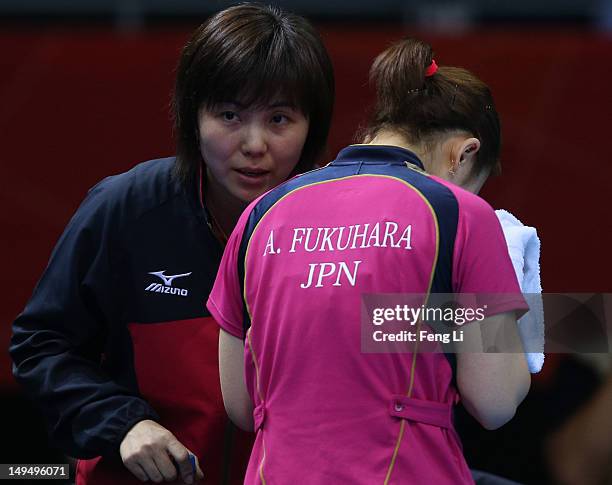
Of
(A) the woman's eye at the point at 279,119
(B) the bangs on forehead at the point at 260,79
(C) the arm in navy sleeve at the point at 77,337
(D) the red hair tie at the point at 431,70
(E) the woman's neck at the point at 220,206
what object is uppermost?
(D) the red hair tie at the point at 431,70

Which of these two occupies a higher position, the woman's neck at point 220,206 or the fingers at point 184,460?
the woman's neck at point 220,206

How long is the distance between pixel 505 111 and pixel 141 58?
1.03 meters

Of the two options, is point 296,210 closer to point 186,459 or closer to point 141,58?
point 186,459

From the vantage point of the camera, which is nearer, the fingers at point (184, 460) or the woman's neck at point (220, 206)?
the fingers at point (184, 460)

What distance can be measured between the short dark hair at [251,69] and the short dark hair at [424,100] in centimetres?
18

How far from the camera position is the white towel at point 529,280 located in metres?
1.46

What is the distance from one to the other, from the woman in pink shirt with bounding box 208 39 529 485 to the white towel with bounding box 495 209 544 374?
0.10 m

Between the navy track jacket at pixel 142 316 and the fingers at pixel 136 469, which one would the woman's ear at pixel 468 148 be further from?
the fingers at pixel 136 469

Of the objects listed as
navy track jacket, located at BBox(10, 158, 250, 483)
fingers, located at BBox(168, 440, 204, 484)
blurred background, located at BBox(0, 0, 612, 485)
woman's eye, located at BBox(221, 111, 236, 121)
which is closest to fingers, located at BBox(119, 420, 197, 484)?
fingers, located at BBox(168, 440, 204, 484)

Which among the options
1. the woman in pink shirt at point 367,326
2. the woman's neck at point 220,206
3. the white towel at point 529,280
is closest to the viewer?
the woman in pink shirt at point 367,326

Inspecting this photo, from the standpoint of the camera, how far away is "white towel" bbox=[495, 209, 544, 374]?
146 cm

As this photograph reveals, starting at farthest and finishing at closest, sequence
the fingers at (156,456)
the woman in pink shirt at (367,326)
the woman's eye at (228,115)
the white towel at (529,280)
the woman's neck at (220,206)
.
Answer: the woman's neck at (220,206), the woman's eye at (228,115), the fingers at (156,456), the white towel at (529,280), the woman in pink shirt at (367,326)

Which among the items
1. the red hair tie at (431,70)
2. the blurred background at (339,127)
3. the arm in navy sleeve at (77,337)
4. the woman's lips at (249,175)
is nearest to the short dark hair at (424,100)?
the red hair tie at (431,70)

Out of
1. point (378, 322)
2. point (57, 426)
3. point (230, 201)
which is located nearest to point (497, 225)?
point (378, 322)
